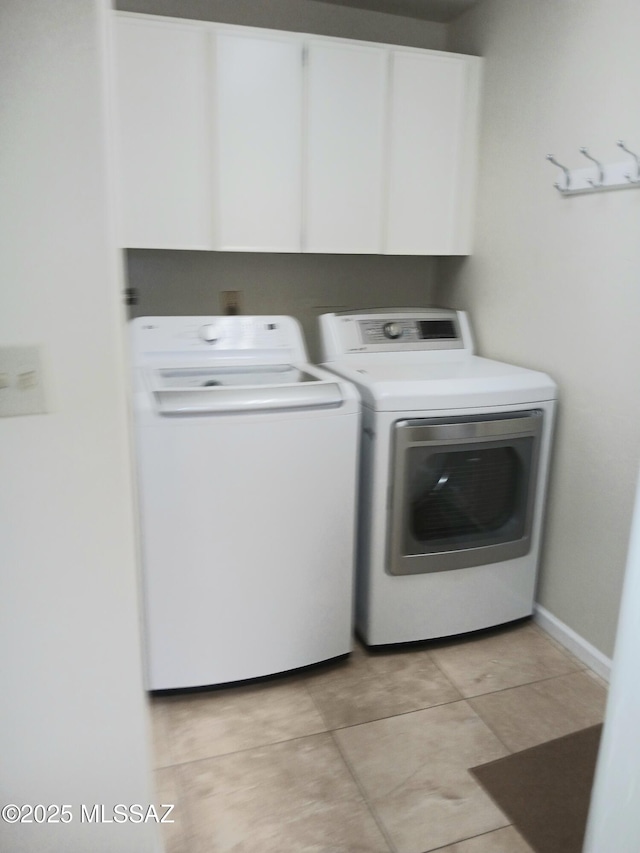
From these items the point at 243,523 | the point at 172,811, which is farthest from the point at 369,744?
the point at 243,523

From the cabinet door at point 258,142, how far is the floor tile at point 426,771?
5.60 ft

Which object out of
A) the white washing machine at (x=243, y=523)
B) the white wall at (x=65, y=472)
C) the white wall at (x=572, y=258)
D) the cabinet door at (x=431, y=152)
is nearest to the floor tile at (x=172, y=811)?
the white wall at (x=65, y=472)

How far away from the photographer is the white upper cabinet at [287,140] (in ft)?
7.03

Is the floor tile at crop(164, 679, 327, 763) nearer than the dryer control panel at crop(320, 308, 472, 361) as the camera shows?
Yes

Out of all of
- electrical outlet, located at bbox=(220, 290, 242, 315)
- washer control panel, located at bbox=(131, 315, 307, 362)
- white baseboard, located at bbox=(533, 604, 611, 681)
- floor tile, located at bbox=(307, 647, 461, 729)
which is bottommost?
floor tile, located at bbox=(307, 647, 461, 729)

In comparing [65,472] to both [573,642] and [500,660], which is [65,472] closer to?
[500,660]

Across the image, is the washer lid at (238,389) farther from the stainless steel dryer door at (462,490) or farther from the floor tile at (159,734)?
the floor tile at (159,734)

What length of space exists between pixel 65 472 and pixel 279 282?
1.83 m

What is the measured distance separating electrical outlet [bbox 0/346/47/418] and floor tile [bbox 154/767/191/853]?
1069 mm

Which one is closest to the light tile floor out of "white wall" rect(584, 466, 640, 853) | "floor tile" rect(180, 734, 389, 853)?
"floor tile" rect(180, 734, 389, 853)

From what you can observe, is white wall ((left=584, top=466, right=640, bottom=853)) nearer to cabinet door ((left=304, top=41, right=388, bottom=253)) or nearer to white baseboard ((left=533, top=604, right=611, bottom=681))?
white baseboard ((left=533, top=604, right=611, bottom=681))

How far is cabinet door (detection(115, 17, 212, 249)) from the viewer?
209cm

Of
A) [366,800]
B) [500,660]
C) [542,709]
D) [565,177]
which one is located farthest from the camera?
[500,660]

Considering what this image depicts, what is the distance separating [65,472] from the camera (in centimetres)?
113
